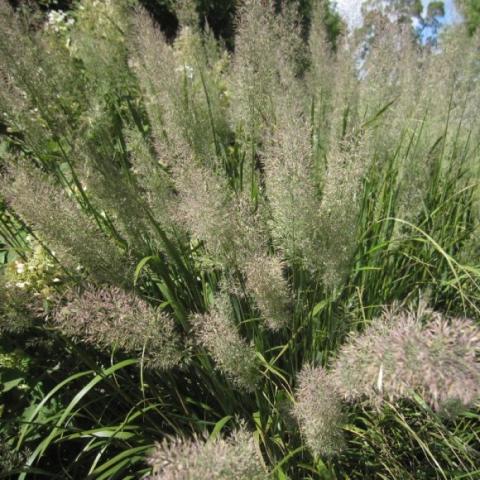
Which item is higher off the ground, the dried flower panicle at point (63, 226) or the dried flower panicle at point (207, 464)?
the dried flower panicle at point (63, 226)

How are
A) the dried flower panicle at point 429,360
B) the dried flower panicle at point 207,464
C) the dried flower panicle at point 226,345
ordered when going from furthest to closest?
the dried flower panicle at point 226,345, the dried flower panicle at point 207,464, the dried flower panicle at point 429,360

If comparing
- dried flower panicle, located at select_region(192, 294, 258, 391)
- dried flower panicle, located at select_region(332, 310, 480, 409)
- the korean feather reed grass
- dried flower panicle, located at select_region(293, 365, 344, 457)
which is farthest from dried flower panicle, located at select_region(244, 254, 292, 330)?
dried flower panicle, located at select_region(332, 310, 480, 409)

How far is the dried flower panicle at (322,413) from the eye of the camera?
1.19 m

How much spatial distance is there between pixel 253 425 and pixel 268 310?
68 centimetres

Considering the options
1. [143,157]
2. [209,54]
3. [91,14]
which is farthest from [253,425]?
[91,14]

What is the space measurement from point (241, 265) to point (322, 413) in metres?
0.54

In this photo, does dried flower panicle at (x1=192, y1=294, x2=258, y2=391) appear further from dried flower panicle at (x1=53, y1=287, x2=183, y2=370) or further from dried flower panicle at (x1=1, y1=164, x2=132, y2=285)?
dried flower panicle at (x1=1, y1=164, x2=132, y2=285)

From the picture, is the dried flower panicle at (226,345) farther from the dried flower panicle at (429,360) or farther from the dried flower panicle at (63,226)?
the dried flower panicle at (429,360)

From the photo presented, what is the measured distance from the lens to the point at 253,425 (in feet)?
6.08

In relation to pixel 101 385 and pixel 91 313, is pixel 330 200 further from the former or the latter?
pixel 101 385

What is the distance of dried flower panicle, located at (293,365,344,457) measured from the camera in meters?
1.19

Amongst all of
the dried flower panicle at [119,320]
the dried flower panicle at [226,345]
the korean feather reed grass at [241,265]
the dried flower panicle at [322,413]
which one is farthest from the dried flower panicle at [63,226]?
the dried flower panicle at [322,413]

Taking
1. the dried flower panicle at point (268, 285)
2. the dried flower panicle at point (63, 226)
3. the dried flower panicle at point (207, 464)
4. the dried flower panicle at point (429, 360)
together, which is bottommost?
the dried flower panicle at point (207, 464)

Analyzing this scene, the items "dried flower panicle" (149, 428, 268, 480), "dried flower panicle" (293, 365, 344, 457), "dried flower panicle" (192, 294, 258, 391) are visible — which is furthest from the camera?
"dried flower panicle" (192, 294, 258, 391)
